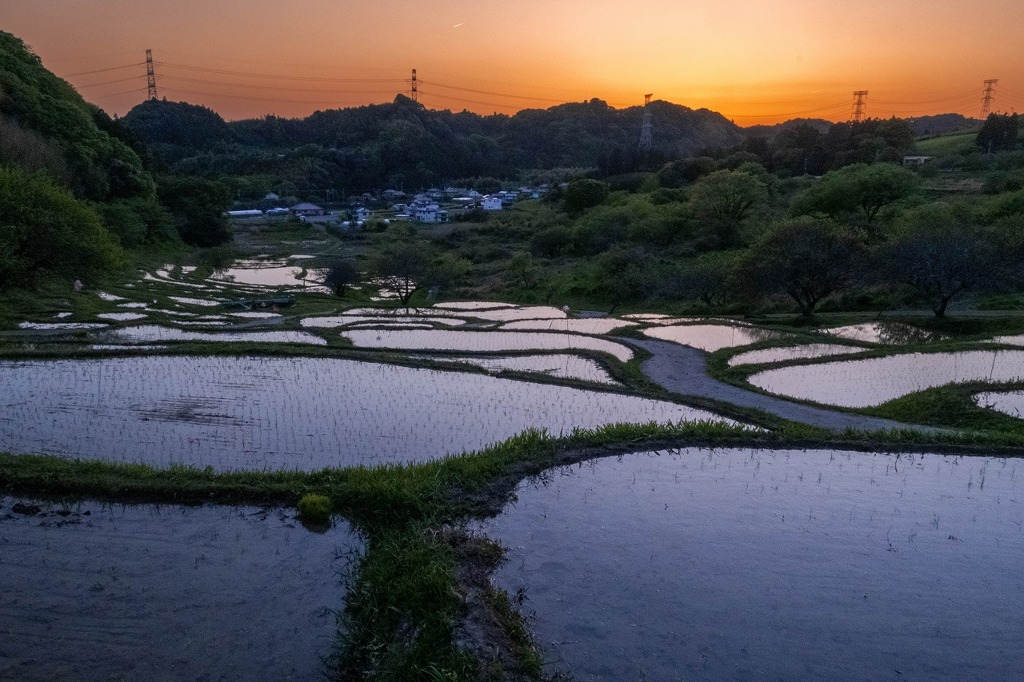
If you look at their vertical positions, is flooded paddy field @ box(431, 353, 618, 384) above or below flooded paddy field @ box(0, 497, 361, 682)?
above

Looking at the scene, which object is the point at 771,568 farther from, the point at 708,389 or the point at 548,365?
the point at 548,365

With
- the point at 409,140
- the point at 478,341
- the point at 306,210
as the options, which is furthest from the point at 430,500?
the point at 409,140

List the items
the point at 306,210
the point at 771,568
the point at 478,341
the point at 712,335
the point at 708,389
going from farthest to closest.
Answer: the point at 306,210, the point at 712,335, the point at 478,341, the point at 708,389, the point at 771,568

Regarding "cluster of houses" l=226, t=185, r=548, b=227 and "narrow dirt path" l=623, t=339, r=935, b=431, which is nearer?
"narrow dirt path" l=623, t=339, r=935, b=431

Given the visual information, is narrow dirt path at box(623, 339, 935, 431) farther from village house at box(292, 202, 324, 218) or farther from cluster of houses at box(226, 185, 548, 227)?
village house at box(292, 202, 324, 218)

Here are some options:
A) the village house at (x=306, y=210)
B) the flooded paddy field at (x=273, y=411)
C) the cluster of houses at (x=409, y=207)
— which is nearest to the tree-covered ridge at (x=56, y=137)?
the cluster of houses at (x=409, y=207)

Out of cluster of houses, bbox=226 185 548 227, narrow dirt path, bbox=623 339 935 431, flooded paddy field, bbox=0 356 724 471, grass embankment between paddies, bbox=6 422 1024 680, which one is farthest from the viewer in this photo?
cluster of houses, bbox=226 185 548 227

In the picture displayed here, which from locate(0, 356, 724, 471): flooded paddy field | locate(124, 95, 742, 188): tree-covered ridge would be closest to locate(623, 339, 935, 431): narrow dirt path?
locate(0, 356, 724, 471): flooded paddy field
